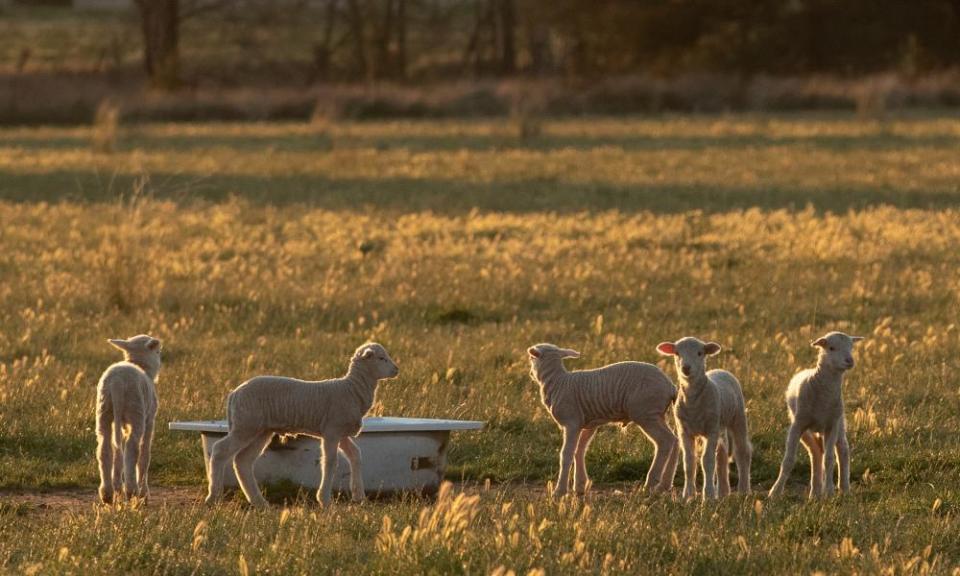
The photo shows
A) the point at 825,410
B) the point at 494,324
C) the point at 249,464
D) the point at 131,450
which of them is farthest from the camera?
the point at 494,324

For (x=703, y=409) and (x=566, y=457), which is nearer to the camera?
(x=703, y=409)

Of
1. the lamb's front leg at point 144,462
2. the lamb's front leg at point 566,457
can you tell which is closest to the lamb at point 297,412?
the lamb's front leg at point 144,462

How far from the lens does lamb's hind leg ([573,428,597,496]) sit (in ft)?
33.3

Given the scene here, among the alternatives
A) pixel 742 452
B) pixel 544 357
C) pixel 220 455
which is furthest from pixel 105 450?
pixel 742 452

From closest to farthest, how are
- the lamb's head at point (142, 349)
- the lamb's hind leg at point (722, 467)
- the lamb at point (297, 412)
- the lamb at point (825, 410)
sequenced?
the lamb at point (297, 412)
the lamb at point (825, 410)
the lamb's hind leg at point (722, 467)
the lamb's head at point (142, 349)

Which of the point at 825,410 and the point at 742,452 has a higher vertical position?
the point at 825,410

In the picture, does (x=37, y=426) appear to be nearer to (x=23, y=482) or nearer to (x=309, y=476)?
(x=23, y=482)


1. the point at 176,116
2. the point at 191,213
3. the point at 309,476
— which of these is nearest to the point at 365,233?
the point at 191,213

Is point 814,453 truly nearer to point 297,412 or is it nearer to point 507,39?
point 297,412

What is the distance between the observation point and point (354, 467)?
10.0m

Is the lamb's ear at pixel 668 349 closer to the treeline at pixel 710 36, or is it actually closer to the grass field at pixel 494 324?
the grass field at pixel 494 324

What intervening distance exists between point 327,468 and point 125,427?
1.21 meters

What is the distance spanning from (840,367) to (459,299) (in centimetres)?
882

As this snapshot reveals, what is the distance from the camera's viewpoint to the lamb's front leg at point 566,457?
9.87 m
